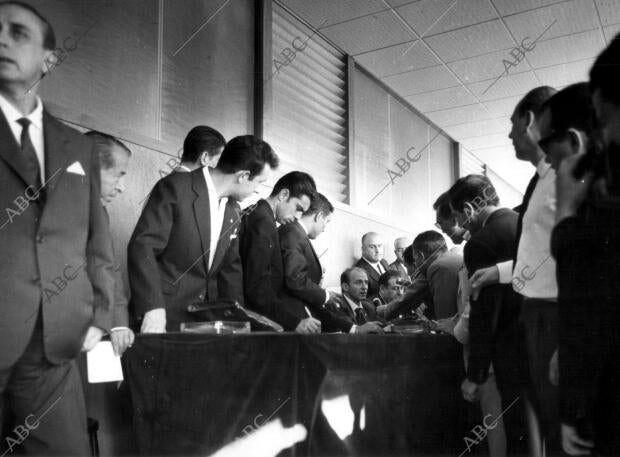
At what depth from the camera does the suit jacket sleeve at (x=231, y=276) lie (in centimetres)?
233

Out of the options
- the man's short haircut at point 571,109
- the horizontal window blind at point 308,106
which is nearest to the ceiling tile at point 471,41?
the horizontal window blind at point 308,106

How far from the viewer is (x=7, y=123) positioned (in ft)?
3.74

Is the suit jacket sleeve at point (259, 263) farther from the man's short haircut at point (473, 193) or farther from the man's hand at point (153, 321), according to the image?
the man's short haircut at point (473, 193)

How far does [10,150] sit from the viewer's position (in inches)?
44.7

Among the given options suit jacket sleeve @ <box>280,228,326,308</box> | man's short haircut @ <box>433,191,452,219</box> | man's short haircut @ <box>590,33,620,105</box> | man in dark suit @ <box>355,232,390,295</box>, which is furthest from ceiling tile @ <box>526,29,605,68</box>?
man's short haircut @ <box>590,33,620,105</box>

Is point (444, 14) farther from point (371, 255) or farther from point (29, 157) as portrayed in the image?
point (29, 157)

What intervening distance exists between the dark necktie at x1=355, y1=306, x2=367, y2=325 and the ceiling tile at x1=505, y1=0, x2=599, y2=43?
241 centimetres

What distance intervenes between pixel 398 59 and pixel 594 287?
14.9 ft

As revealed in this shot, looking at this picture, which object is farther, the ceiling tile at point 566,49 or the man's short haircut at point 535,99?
→ the ceiling tile at point 566,49

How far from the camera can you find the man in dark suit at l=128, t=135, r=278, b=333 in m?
1.97

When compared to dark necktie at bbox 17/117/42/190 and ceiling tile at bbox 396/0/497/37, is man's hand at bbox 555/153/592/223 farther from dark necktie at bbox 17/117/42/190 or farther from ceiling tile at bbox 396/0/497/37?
ceiling tile at bbox 396/0/497/37

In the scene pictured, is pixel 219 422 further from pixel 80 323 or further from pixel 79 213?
pixel 79 213

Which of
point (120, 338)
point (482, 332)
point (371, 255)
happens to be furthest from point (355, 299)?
point (120, 338)

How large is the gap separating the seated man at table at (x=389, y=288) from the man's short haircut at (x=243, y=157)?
205cm
